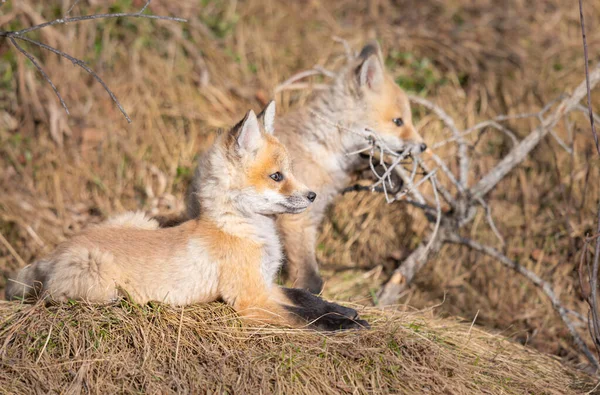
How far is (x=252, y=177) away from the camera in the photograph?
13.1 ft

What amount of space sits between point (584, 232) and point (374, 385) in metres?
3.50

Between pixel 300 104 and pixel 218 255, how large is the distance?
3607 millimetres

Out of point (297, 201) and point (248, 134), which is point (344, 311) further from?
point (248, 134)

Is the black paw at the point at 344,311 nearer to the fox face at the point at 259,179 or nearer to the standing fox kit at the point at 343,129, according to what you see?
the fox face at the point at 259,179

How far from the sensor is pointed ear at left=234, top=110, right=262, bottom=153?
12.8 feet

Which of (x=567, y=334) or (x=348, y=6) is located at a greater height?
(x=348, y=6)

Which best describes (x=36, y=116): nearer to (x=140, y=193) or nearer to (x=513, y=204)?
(x=140, y=193)

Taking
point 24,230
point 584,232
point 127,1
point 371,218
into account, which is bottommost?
point 24,230

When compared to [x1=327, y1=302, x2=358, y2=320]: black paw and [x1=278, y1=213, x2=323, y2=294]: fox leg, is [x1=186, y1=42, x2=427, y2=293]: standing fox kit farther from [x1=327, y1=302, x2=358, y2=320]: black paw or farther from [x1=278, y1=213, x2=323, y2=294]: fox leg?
[x1=327, y1=302, x2=358, y2=320]: black paw

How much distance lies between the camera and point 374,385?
3363 millimetres

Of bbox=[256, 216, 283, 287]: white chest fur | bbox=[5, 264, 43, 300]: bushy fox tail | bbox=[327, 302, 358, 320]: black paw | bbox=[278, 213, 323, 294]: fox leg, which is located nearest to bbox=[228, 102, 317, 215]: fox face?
bbox=[256, 216, 283, 287]: white chest fur

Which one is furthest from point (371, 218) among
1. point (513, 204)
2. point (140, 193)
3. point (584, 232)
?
point (140, 193)

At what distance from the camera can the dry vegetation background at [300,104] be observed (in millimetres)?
5957

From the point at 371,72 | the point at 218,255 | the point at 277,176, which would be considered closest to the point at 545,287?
the point at 371,72
